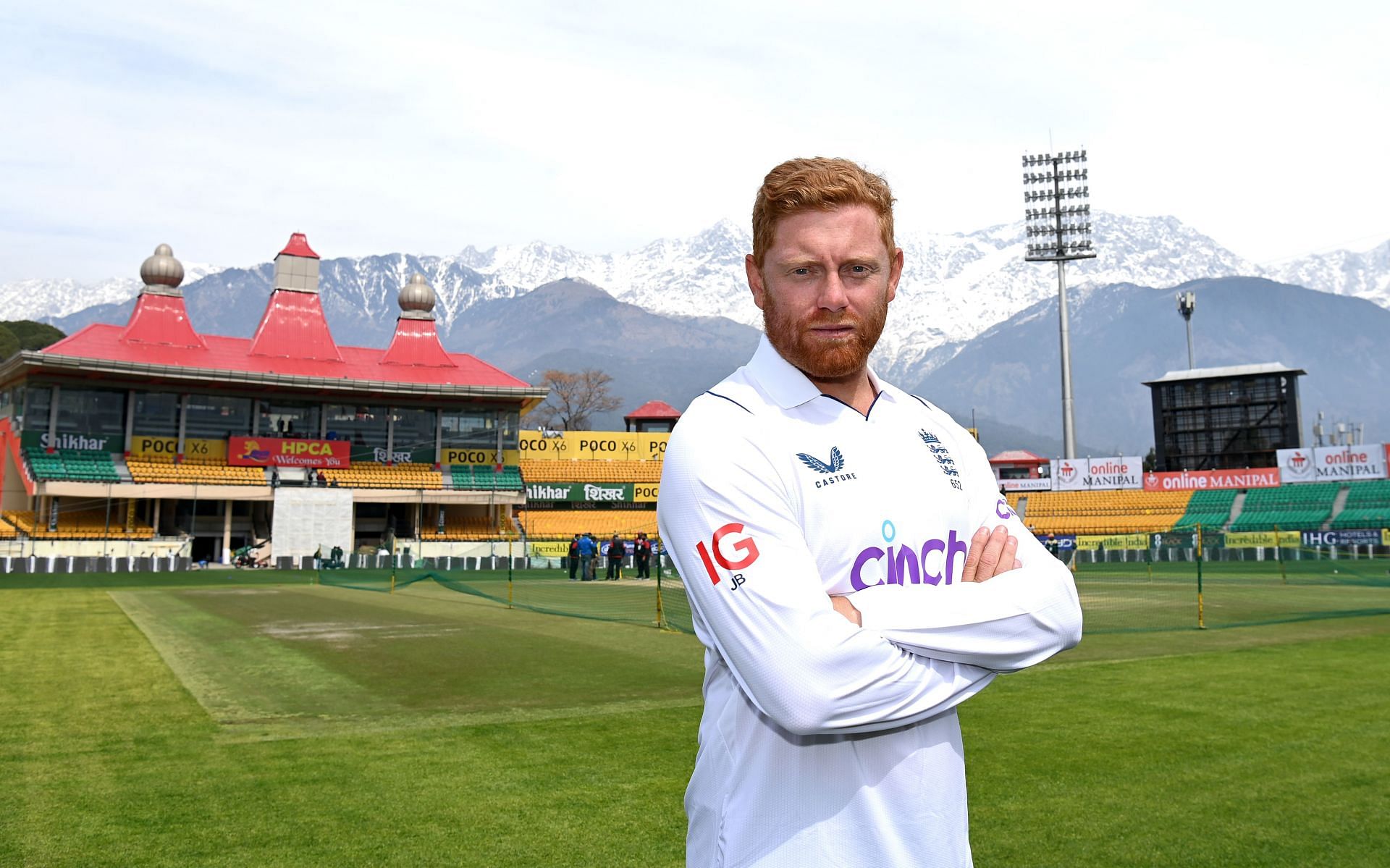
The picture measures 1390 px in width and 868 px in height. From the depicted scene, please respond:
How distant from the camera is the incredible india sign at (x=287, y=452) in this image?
49125 millimetres

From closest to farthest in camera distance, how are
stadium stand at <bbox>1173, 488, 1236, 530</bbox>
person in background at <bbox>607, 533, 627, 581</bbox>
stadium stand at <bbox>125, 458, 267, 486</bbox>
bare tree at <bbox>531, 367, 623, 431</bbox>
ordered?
person in background at <bbox>607, 533, 627, 581</bbox> < stadium stand at <bbox>125, 458, 267, 486</bbox> < stadium stand at <bbox>1173, 488, 1236, 530</bbox> < bare tree at <bbox>531, 367, 623, 431</bbox>

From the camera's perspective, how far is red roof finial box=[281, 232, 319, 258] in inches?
2283

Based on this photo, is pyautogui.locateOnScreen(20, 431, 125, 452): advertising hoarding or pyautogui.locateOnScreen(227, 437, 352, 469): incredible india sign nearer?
pyautogui.locateOnScreen(20, 431, 125, 452): advertising hoarding

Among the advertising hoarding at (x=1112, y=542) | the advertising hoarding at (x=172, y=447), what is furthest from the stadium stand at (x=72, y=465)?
the advertising hoarding at (x=1112, y=542)

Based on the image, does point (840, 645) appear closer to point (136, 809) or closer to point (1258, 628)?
point (136, 809)

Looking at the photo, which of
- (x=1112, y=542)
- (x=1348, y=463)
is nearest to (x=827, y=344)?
(x=1112, y=542)

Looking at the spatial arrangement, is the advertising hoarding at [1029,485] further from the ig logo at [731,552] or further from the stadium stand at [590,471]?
the ig logo at [731,552]

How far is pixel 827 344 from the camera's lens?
6.79 feet

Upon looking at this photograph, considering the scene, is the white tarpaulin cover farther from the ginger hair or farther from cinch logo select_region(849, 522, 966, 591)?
cinch logo select_region(849, 522, 966, 591)

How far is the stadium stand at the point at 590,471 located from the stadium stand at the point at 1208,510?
30.2m

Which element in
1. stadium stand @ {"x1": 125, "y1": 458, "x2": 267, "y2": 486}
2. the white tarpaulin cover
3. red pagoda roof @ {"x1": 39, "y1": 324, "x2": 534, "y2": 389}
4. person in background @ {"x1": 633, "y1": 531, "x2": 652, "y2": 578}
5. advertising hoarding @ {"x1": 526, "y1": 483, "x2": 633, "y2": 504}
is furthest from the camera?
advertising hoarding @ {"x1": 526, "y1": 483, "x2": 633, "y2": 504}

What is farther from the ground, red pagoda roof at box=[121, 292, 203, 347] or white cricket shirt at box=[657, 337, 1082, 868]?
red pagoda roof at box=[121, 292, 203, 347]

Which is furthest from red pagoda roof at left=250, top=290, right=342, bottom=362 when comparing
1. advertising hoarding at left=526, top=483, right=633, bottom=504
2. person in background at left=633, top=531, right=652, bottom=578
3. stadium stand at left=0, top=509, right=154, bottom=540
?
person in background at left=633, top=531, right=652, bottom=578

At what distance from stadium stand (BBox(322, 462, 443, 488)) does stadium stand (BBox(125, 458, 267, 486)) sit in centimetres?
369
